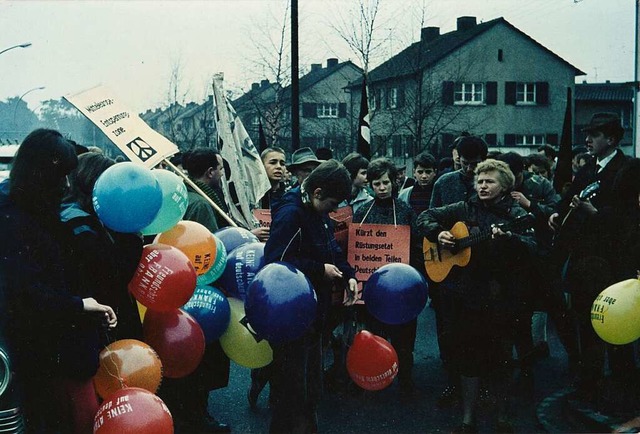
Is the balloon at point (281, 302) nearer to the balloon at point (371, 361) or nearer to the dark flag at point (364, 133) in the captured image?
the balloon at point (371, 361)

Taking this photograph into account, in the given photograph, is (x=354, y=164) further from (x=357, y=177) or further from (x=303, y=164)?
(x=303, y=164)

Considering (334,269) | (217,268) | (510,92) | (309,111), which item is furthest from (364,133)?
(309,111)

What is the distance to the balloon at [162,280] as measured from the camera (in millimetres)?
4188

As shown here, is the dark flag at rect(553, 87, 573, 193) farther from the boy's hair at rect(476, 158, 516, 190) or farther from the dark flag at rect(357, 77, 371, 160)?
the boy's hair at rect(476, 158, 516, 190)

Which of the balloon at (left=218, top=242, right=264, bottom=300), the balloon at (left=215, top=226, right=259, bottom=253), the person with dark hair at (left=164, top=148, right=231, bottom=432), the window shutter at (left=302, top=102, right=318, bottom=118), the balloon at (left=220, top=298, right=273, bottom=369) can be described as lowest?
the person with dark hair at (left=164, top=148, right=231, bottom=432)

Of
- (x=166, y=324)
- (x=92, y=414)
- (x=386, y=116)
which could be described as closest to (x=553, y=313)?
(x=166, y=324)

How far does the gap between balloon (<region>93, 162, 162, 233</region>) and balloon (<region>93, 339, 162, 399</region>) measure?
0.63 meters

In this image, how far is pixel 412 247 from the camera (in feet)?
23.7

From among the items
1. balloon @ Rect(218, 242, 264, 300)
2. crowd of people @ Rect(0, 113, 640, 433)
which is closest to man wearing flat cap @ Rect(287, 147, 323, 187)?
crowd of people @ Rect(0, 113, 640, 433)

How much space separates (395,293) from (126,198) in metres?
1.87

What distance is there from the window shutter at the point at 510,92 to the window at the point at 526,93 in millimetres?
993

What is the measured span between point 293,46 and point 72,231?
9.95 metres

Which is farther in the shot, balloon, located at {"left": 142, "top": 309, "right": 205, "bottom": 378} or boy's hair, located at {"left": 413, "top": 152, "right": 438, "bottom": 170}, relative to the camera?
boy's hair, located at {"left": 413, "top": 152, "right": 438, "bottom": 170}

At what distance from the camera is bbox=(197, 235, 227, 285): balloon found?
5.00 meters
